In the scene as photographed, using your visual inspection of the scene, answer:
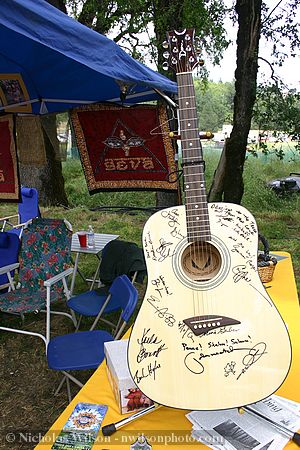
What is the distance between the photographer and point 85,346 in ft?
7.74

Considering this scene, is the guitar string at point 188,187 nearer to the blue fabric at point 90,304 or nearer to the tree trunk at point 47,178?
the blue fabric at point 90,304

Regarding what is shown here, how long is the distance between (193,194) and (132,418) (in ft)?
2.46

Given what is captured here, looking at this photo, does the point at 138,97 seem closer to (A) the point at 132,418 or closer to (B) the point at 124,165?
(B) the point at 124,165

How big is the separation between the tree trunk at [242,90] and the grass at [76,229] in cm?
89

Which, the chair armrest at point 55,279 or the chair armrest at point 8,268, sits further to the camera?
the chair armrest at point 8,268

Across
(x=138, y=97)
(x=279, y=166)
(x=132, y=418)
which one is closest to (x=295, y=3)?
(x=138, y=97)

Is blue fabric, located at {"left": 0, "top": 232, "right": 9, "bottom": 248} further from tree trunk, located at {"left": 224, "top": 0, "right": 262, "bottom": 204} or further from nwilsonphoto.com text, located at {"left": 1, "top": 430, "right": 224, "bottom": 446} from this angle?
tree trunk, located at {"left": 224, "top": 0, "right": 262, "bottom": 204}

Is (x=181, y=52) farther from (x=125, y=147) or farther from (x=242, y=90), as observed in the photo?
(x=242, y=90)

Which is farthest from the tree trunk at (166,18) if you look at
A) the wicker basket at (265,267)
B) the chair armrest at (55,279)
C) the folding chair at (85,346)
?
the folding chair at (85,346)

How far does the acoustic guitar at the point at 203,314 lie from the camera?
1144 mm

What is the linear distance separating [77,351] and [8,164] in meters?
2.01

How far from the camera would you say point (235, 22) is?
21.0ft
